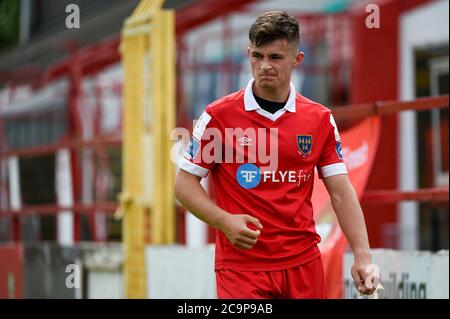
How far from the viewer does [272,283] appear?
5.14 m

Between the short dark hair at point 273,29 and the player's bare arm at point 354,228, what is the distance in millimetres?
703

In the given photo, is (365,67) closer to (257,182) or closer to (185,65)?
(185,65)

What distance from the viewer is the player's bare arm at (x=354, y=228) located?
5.02 m

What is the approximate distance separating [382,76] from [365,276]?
8.41 meters

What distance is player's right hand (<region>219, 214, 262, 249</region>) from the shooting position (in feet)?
15.8

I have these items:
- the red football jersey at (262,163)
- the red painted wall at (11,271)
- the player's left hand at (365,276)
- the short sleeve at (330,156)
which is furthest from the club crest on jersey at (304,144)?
the red painted wall at (11,271)

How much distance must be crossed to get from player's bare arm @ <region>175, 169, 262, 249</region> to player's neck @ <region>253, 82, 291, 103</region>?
47 cm

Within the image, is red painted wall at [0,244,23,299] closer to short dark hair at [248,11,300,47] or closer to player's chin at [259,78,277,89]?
player's chin at [259,78,277,89]

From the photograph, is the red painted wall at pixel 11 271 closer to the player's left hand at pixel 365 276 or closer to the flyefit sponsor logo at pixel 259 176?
the flyefit sponsor logo at pixel 259 176

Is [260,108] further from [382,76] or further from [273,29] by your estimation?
[382,76]

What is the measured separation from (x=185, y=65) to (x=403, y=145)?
3.94 metres

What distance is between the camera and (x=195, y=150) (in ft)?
17.0

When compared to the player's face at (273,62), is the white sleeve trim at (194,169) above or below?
below
